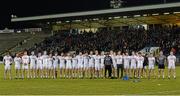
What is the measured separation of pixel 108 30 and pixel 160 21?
379 inches

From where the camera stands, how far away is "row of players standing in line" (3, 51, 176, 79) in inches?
1702

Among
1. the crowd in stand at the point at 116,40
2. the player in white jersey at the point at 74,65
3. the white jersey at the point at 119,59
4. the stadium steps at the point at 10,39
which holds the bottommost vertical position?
the stadium steps at the point at 10,39

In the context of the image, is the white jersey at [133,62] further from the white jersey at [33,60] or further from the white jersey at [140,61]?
the white jersey at [33,60]

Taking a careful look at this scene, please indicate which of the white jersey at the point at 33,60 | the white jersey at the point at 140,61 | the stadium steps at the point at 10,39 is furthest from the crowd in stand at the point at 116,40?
the white jersey at the point at 33,60

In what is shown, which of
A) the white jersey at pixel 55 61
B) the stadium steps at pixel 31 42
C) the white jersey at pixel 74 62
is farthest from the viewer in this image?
the stadium steps at pixel 31 42

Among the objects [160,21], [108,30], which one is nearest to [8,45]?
[108,30]

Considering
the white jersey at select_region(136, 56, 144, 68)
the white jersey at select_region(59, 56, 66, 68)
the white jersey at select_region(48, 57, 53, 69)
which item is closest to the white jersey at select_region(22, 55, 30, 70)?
the white jersey at select_region(48, 57, 53, 69)

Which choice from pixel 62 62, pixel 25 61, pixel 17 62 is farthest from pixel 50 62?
pixel 17 62

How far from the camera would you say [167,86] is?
3462 centimetres

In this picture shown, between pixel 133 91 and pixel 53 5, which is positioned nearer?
pixel 133 91

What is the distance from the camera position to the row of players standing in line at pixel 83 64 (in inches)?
1702

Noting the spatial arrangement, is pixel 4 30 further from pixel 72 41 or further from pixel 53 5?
pixel 72 41

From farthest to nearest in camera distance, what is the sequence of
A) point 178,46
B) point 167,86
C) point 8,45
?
point 8,45 < point 178,46 < point 167,86

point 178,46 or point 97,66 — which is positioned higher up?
point 97,66
